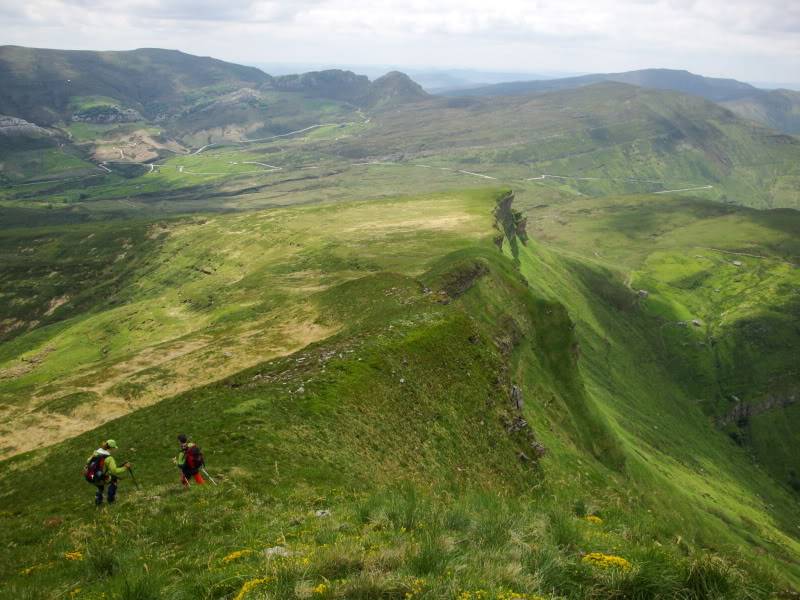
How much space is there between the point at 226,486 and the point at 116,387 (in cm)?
4470

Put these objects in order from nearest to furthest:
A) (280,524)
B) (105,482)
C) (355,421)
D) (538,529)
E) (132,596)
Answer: (132,596) → (538,529) → (280,524) → (105,482) → (355,421)

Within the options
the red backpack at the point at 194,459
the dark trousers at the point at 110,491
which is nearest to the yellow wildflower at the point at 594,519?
the red backpack at the point at 194,459

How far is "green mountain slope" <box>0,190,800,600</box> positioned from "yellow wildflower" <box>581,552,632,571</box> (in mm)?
105

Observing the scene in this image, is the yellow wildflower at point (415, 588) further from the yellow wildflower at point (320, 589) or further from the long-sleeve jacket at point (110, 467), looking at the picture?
the long-sleeve jacket at point (110, 467)

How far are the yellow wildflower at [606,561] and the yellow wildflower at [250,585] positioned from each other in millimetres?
8082

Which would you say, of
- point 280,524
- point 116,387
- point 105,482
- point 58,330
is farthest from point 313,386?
point 58,330

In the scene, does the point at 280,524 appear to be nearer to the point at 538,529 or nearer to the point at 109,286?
the point at 538,529

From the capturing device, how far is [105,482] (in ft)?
79.3

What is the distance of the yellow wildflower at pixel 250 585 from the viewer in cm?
1148

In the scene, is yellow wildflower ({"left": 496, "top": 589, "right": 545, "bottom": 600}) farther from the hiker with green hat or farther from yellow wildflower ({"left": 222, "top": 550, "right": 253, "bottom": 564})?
the hiker with green hat

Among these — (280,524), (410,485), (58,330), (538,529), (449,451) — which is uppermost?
(538,529)

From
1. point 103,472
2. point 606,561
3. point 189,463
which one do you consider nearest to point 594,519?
point 606,561

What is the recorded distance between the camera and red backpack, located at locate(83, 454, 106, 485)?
23.8 m

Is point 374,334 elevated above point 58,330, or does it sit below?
above
